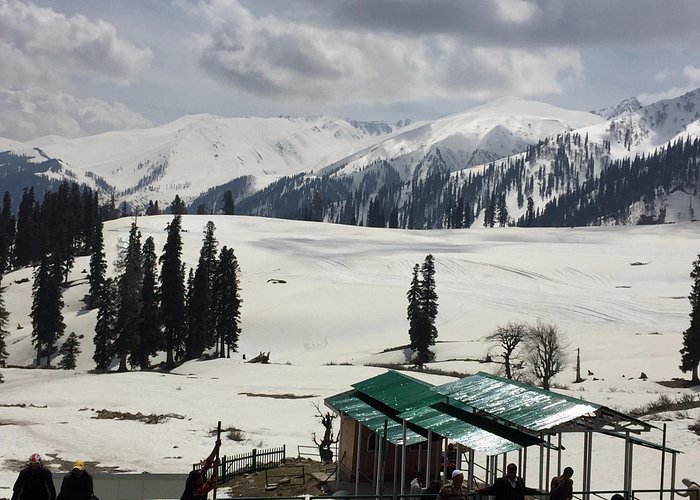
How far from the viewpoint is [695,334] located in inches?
2291

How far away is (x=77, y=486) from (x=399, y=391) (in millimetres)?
15881

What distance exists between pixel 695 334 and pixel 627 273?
234 feet

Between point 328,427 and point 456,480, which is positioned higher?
point 456,480

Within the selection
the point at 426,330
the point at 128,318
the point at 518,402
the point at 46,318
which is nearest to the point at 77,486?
the point at 518,402

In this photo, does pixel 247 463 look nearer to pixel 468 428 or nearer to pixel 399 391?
pixel 399 391

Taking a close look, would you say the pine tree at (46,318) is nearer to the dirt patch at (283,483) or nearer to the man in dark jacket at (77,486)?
the dirt patch at (283,483)

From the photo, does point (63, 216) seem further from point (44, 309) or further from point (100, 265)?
point (44, 309)

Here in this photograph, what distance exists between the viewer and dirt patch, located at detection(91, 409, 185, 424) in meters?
42.5

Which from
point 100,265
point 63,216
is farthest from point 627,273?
point 63,216

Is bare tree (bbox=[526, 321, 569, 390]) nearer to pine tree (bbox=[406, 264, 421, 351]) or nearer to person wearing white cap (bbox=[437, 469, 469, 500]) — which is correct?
pine tree (bbox=[406, 264, 421, 351])

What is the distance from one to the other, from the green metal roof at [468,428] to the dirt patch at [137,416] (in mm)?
23496

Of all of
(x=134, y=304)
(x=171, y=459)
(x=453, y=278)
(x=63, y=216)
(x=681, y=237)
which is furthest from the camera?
(x=681, y=237)

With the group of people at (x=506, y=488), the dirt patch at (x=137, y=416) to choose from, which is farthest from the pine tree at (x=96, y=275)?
the group of people at (x=506, y=488)

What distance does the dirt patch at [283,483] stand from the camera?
27297 millimetres
